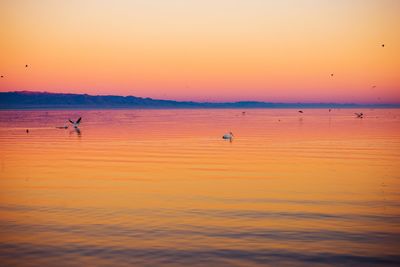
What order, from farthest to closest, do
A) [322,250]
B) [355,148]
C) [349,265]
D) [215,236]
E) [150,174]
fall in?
[355,148]
[150,174]
[215,236]
[322,250]
[349,265]

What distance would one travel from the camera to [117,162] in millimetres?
31641

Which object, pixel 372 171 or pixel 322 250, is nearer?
pixel 322 250

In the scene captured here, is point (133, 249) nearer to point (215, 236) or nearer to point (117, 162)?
point (215, 236)

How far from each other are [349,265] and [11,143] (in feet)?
136

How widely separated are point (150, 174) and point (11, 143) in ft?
85.6

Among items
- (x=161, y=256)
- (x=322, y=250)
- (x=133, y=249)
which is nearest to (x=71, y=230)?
(x=133, y=249)

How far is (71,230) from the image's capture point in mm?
15109

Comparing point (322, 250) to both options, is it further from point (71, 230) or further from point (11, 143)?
point (11, 143)

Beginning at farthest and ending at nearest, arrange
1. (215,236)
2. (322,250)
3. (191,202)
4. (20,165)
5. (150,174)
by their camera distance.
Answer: (20,165) < (150,174) < (191,202) < (215,236) < (322,250)

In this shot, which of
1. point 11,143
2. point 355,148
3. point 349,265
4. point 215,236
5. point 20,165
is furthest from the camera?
point 11,143

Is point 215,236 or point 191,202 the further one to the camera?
point 191,202

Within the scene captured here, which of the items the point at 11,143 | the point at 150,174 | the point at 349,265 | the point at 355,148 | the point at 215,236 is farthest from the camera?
the point at 11,143

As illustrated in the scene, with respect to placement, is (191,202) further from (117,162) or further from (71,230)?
(117,162)

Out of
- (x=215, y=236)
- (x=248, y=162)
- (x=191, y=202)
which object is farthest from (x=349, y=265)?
(x=248, y=162)
